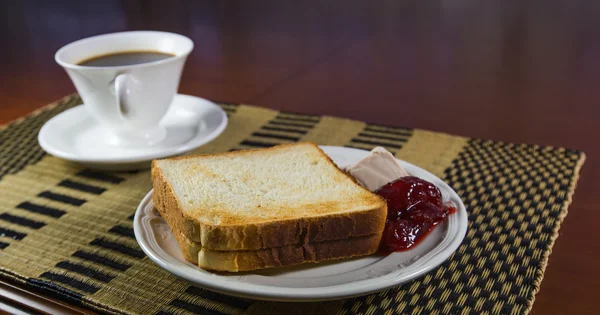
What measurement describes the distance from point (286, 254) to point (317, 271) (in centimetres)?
4

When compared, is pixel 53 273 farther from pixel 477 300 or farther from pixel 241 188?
pixel 477 300

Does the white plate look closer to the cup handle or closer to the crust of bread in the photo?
the crust of bread

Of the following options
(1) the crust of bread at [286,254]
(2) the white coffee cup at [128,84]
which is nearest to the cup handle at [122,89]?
(2) the white coffee cup at [128,84]

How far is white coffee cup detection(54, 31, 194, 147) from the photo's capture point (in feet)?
4.06

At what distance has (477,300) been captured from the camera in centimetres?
81

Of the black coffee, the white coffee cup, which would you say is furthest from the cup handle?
the black coffee

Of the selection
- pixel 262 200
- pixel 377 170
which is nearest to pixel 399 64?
pixel 377 170

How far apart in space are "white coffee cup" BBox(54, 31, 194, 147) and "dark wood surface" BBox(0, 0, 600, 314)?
0.28 m

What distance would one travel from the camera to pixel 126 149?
1295 millimetres

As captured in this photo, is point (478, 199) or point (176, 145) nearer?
point (478, 199)

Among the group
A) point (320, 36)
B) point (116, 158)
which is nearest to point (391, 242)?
point (116, 158)

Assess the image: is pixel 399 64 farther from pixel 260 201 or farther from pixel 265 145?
pixel 260 201

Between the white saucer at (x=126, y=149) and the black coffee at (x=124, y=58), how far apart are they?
0.43ft

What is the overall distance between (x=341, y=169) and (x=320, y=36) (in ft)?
4.20
